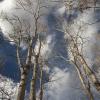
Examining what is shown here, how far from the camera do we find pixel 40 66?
20.0m

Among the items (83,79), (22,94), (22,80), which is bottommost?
(22,94)

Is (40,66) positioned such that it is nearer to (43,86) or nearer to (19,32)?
(43,86)

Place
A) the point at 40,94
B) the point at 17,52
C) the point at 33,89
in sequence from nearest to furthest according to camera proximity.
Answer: the point at 33,89 < the point at 17,52 < the point at 40,94

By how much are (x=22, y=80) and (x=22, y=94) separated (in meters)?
0.68

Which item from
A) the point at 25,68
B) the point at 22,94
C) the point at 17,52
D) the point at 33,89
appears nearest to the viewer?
the point at 22,94

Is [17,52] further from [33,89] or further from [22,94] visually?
[22,94]

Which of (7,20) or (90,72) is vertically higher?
(7,20)

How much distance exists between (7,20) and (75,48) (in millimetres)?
4134

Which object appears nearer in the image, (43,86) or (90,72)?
(90,72)

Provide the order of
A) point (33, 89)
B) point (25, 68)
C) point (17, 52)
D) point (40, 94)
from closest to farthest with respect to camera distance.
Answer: point (25, 68)
point (33, 89)
point (17, 52)
point (40, 94)

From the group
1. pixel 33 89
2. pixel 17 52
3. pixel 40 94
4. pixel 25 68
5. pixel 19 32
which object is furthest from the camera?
pixel 40 94

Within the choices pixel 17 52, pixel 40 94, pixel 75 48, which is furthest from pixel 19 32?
pixel 40 94

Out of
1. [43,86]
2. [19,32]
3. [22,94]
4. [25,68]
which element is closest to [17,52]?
[19,32]

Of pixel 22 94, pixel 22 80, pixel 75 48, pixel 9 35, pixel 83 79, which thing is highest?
pixel 9 35
